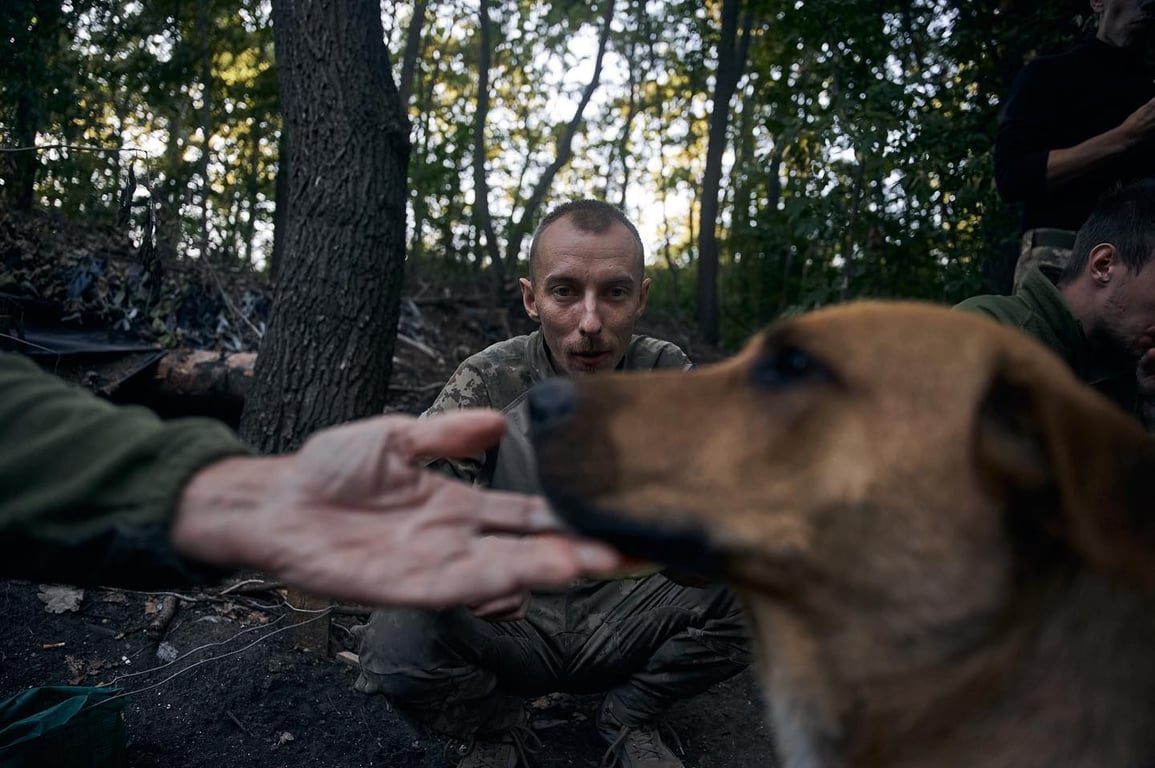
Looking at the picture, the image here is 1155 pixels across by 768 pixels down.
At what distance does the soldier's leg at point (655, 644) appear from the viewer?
3.11 m

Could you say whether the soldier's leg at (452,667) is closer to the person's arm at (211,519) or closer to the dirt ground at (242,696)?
the dirt ground at (242,696)

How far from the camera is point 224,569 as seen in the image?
5.25ft

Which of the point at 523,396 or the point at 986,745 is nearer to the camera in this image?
the point at 986,745

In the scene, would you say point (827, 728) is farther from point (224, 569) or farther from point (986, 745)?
point (224, 569)

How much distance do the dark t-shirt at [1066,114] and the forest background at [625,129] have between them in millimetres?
1873

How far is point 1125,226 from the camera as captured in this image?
10.7 feet

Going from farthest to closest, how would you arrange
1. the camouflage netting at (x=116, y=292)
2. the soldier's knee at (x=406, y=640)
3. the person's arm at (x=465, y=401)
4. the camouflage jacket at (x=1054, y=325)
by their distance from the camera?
the camouflage netting at (x=116, y=292) → the camouflage jacket at (x=1054, y=325) → the person's arm at (x=465, y=401) → the soldier's knee at (x=406, y=640)

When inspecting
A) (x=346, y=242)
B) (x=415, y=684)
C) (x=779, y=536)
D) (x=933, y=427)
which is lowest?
(x=415, y=684)

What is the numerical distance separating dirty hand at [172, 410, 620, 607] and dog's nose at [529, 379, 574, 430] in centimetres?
21

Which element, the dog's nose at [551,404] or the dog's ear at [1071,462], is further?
the dog's nose at [551,404]

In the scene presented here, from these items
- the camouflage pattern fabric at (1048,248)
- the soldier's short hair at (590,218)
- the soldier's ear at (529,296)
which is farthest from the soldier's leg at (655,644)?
the camouflage pattern fabric at (1048,248)

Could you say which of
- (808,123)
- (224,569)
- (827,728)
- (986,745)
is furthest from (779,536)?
(808,123)

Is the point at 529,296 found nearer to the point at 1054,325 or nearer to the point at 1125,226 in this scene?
the point at 1054,325

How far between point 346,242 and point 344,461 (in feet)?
10.4
